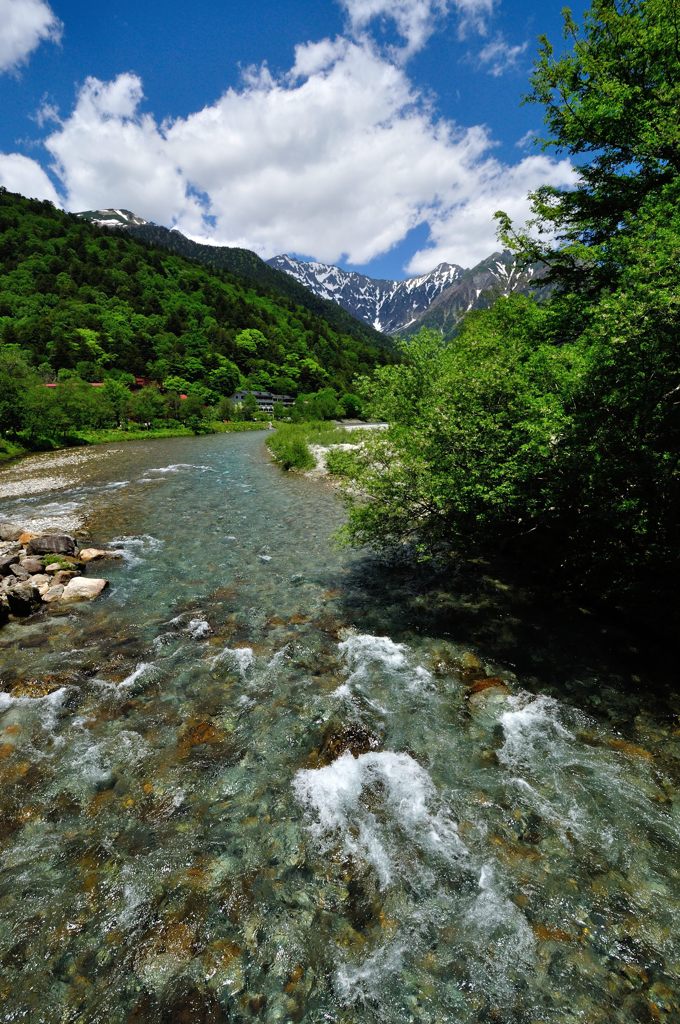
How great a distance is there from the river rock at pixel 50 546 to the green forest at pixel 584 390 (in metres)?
12.7

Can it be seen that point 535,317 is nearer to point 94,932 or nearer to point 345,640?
point 345,640

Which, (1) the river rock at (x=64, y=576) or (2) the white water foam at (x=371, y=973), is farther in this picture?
(1) the river rock at (x=64, y=576)

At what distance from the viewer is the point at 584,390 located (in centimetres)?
930

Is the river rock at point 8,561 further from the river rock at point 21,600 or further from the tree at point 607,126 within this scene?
the tree at point 607,126

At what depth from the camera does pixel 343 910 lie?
18.5 feet

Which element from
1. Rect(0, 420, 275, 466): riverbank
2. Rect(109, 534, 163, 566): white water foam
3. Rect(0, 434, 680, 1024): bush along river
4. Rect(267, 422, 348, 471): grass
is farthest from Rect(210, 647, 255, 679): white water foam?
Rect(0, 420, 275, 466): riverbank

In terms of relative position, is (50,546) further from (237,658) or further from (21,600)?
(237,658)

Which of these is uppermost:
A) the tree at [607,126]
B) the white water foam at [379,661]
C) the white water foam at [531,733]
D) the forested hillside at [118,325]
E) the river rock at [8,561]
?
the forested hillside at [118,325]

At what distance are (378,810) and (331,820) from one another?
82 cm

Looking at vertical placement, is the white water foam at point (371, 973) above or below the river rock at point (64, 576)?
above

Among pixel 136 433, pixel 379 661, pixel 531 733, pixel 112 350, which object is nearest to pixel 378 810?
pixel 531 733

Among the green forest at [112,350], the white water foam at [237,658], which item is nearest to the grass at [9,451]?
the green forest at [112,350]

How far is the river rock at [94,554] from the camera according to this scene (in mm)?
17688

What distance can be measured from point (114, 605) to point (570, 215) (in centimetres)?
2076
